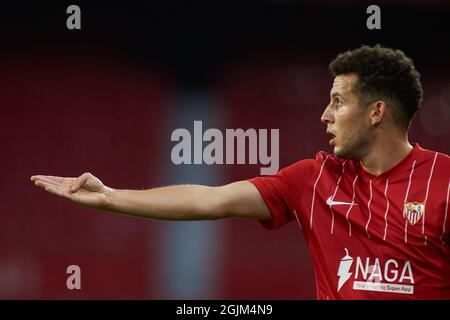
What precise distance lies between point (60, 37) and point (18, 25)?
0.75 feet

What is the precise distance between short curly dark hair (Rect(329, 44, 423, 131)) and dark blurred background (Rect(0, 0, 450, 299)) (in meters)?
1.66

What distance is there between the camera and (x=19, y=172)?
3.51 meters

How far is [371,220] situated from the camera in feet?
5.89

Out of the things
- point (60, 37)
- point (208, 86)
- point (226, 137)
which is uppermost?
point (60, 37)

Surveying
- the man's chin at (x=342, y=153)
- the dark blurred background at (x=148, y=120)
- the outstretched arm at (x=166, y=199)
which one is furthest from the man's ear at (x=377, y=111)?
the dark blurred background at (x=148, y=120)

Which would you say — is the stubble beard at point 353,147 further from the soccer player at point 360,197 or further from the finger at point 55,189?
the finger at point 55,189

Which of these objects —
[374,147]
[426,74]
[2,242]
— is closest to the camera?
[374,147]

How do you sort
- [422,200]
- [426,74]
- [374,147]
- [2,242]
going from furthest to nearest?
[426,74]
[2,242]
[374,147]
[422,200]

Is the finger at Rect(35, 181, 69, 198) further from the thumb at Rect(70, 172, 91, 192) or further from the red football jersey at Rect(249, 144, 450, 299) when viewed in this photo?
the red football jersey at Rect(249, 144, 450, 299)

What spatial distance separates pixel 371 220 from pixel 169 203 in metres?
0.54

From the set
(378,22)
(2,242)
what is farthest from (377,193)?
(2,242)

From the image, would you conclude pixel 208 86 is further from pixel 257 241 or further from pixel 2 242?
pixel 2 242

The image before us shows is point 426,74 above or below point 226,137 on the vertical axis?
above

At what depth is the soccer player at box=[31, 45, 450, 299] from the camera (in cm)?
173
